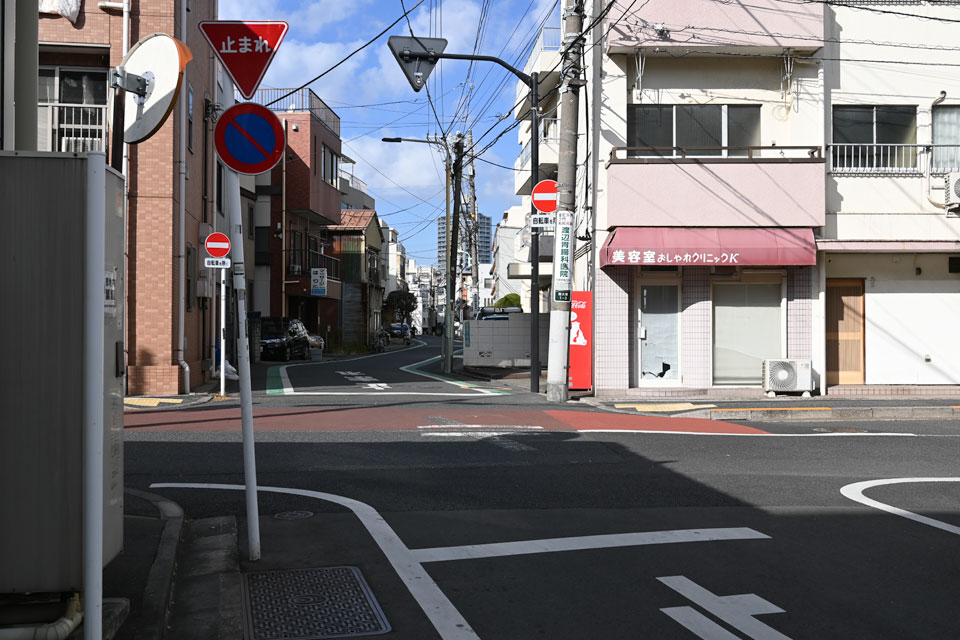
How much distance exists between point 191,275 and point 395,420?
8.52 metres

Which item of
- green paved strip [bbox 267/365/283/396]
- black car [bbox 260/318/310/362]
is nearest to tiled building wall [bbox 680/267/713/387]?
green paved strip [bbox 267/365/283/396]

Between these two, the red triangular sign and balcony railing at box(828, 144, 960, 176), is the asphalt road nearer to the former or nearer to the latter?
the red triangular sign

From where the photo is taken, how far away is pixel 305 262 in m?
40.6

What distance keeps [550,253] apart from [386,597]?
12748mm

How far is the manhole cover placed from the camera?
20.8ft

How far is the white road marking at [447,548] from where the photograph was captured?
4.30 metres

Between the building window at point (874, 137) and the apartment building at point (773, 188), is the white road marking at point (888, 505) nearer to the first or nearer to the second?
the apartment building at point (773, 188)

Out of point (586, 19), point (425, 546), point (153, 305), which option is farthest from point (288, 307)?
point (425, 546)

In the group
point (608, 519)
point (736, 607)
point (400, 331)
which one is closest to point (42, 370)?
point (736, 607)

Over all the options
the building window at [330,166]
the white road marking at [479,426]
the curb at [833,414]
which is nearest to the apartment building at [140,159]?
the white road marking at [479,426]

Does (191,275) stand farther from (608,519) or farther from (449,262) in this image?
(608,519)

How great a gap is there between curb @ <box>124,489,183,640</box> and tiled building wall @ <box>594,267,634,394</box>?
12.2 m

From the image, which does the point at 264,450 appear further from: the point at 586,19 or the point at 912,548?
the point at 586,19

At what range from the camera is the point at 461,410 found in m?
13.9
